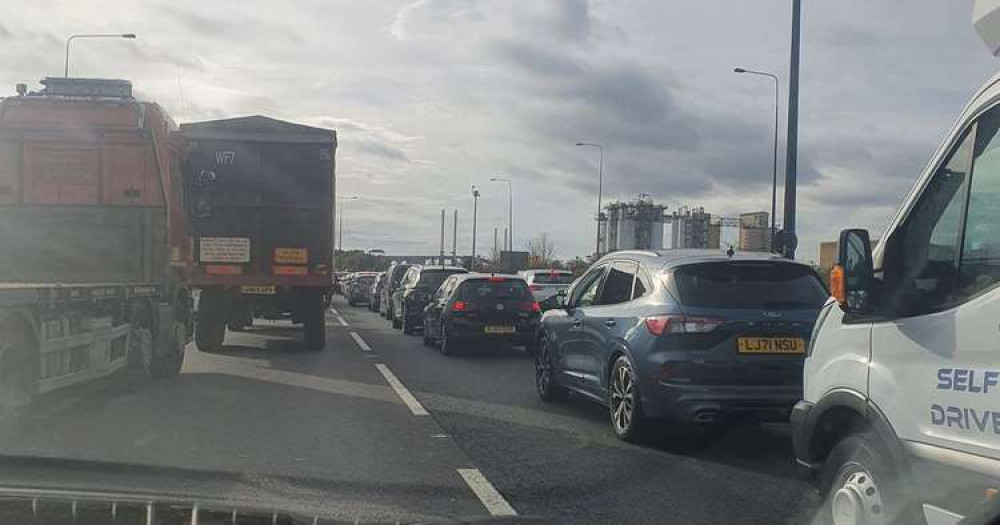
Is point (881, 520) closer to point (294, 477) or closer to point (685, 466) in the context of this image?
point (685, 466)

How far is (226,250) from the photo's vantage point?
15.9 meters

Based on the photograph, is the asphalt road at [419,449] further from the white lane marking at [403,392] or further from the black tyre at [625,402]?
the black tyre at [625,402]

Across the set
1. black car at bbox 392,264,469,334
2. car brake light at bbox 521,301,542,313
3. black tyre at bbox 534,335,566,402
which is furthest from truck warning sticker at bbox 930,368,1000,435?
black car at bbox 392,264,469,334

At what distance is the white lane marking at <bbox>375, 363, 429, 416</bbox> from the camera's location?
979 cm

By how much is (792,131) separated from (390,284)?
14.5 m

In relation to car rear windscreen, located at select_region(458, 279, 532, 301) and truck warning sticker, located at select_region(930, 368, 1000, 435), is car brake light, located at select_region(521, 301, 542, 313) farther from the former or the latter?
truck warning sticker, located at select_region(930, 368, 1000, 435)

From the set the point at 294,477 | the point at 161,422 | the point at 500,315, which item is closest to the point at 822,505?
the point at 294,477

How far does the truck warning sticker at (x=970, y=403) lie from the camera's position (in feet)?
11.6

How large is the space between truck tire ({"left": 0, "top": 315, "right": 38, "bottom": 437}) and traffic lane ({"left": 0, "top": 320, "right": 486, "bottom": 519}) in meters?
0.19

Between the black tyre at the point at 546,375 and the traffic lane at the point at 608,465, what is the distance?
0.15m

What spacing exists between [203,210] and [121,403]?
3789 millimetres

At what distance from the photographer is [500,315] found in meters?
16.2

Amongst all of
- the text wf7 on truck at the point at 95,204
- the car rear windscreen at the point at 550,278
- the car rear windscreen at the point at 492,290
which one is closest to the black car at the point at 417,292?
the car rear windscreen at the point at 550,278

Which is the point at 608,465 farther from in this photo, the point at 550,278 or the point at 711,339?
the point at 550,278
